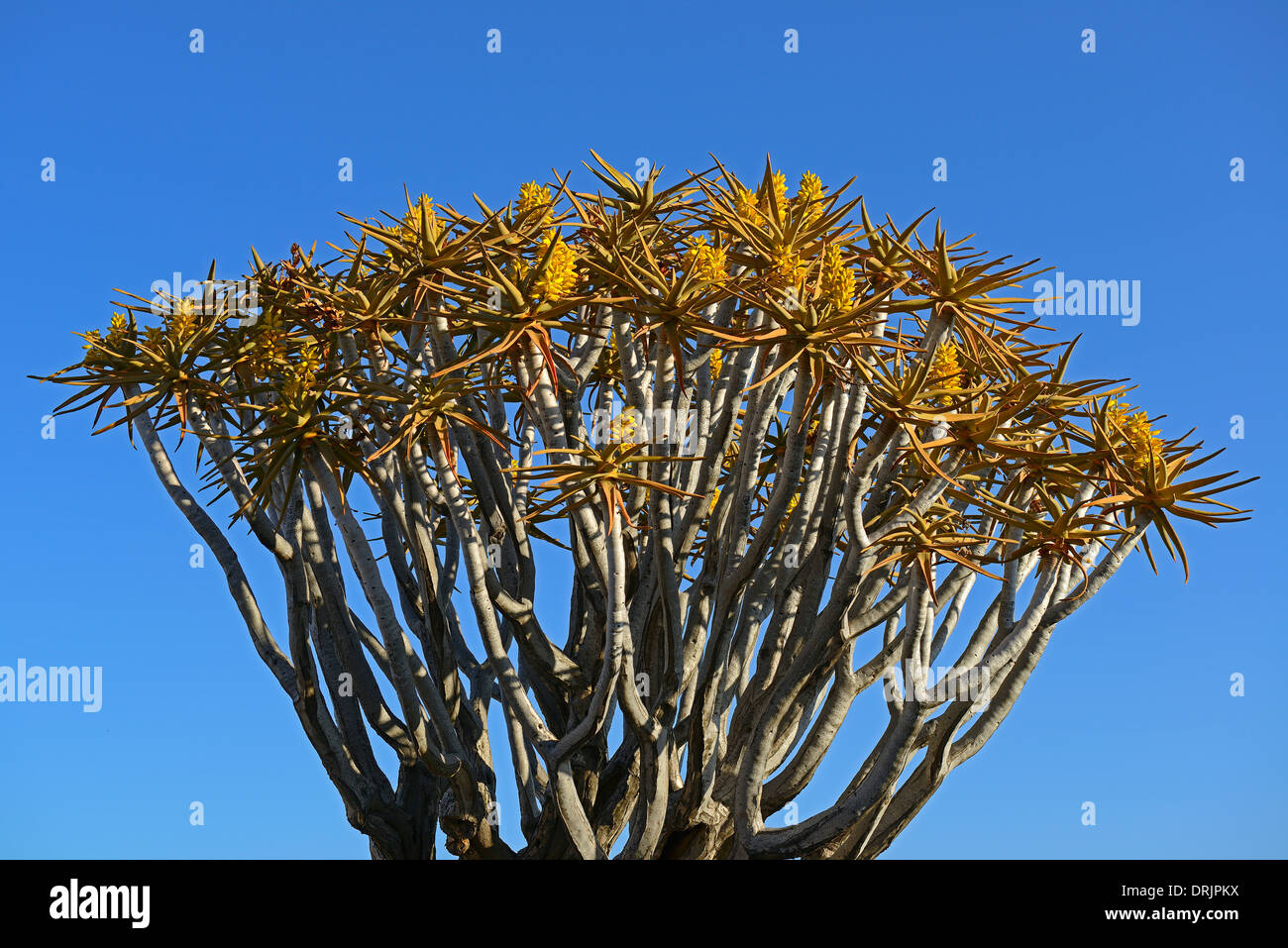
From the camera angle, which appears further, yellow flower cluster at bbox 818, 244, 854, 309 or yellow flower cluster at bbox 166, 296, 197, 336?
yellow flower cluster at bbox 166, 296, 197, 336

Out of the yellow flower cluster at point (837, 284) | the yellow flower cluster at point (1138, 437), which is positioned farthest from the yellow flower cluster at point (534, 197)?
the yellow flower cluster at point (1138, 437)

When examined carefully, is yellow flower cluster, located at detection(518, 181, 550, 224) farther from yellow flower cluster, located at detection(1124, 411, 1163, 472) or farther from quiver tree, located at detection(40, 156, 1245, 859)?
yellow flower cluster, located at detection(1124, 411, 1163, 472)

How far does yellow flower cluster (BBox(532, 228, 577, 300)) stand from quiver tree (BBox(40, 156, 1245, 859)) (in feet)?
0.06

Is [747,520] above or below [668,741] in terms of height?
above

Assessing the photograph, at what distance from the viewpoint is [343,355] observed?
29.8 feet

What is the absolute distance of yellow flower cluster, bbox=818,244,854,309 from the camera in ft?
26.1

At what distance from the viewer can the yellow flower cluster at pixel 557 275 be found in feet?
26.2

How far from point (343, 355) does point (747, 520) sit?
10.9ft

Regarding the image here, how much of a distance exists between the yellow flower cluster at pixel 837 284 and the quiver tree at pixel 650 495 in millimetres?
26

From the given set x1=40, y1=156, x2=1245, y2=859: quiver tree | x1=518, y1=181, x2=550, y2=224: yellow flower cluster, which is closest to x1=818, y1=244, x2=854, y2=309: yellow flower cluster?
x1=40, y1=156, x2=1245, y2=859: quiver tree

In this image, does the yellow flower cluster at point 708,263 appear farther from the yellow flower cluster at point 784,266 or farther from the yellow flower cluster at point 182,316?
the yellow flower cluster at point 182,316
